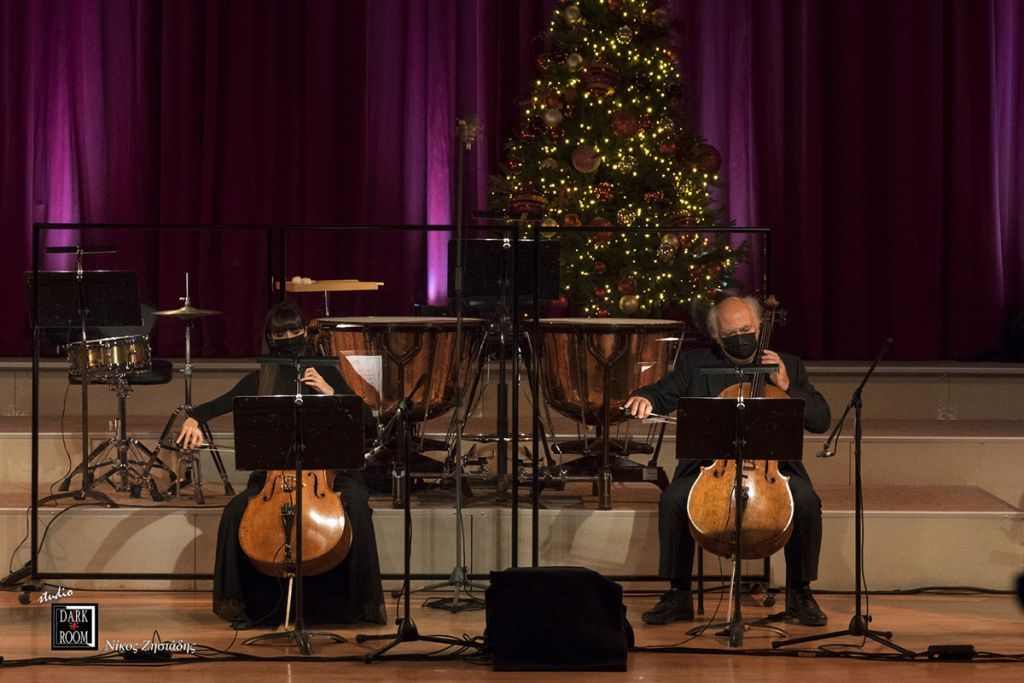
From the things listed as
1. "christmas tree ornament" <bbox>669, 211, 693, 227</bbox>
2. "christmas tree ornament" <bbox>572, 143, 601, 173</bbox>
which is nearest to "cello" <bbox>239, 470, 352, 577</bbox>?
"christmas tree ornament" <bbox>669, 211, 693, 227</bbox>

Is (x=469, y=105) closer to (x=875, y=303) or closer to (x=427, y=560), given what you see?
(x=875, y=303)

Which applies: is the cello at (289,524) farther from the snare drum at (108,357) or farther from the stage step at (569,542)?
the snare drum at (108,357)

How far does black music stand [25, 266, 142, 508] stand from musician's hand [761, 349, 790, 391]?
9.42 feet

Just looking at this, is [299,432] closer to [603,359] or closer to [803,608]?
[603,359]

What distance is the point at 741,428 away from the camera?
4.94 m

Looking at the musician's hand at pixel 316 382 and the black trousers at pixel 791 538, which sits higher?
the musician's hand at pixel 316 382

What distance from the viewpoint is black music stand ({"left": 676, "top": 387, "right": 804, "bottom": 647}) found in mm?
4953

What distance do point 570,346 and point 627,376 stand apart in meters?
0.28

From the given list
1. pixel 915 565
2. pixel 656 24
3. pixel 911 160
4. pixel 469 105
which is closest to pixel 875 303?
pixel 911 160

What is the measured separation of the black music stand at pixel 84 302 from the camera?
20.2ft

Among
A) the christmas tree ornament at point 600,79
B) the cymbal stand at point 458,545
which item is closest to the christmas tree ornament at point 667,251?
the christmas tree ornament at point 600,79

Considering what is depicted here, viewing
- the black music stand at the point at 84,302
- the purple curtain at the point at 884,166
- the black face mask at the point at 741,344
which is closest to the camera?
the black face mask at the point at 741,344

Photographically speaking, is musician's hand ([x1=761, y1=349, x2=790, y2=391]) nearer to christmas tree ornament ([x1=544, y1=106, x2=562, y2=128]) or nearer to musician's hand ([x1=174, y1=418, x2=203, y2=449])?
musician's hand ([x1=174, y1=418, x2=203, y2=449])

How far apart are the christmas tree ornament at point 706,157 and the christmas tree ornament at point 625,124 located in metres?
0.44
